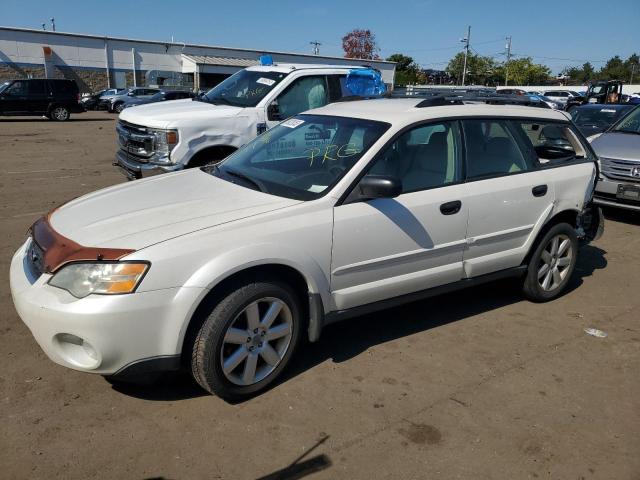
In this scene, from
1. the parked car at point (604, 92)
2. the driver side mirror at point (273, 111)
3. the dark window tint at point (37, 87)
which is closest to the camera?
the driver side mirror at point (273, 111)

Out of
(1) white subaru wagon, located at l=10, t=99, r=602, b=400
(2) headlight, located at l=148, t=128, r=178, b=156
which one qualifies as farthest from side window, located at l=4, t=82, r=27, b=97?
(1) white subaru wagon, located at l=10, t=99, r=602, b=400

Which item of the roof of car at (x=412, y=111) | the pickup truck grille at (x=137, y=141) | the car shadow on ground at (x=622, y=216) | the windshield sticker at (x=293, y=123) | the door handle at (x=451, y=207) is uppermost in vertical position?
the roof of car at (x=412, y=111)

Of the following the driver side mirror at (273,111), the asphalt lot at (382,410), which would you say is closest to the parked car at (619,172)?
the asphalt lot at (382,410)

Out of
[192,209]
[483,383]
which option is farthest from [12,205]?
[483,383]

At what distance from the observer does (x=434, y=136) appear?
4.13 meters

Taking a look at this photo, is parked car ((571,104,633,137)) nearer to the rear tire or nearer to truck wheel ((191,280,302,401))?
truck wheel ((191,280,302,401))

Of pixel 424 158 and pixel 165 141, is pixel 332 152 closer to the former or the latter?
pixel 424 158

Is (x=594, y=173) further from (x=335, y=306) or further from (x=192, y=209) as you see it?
(x=192, y=209)

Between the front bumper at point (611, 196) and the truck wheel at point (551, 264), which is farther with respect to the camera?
the front bumper at point (611, 196)

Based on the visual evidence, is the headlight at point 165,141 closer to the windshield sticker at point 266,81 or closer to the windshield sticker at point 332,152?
the windshield sticker at point 266,81

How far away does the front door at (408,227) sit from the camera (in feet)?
11.6

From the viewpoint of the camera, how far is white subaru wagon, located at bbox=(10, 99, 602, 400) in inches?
114

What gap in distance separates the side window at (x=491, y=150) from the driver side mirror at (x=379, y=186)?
993 mm

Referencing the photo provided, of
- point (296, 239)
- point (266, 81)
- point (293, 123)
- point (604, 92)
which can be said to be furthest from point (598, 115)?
point (604, 92)
